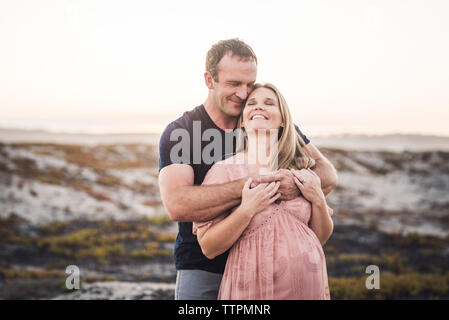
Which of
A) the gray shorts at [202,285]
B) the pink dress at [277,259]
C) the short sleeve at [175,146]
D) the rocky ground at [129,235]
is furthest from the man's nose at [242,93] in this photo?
the rocky ground at [129,235]

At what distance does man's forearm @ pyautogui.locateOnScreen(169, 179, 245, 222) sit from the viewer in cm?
276

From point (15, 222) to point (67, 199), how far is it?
14.4 feet

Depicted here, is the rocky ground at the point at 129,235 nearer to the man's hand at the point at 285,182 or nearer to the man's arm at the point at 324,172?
the man's arm at the point at 324,172

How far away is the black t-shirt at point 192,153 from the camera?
3.33m

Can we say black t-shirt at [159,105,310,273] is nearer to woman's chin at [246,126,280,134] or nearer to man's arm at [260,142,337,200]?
woman's chin at [246,126,280,134]

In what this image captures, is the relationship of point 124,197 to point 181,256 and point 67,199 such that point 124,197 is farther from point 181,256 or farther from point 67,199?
point 181,256

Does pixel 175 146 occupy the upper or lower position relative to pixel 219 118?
lower

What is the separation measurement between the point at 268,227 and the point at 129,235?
1333cm

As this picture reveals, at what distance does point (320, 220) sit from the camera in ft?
9.56

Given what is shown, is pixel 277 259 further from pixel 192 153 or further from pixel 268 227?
pixel 192 153

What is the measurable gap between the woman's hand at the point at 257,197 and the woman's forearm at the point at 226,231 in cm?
4

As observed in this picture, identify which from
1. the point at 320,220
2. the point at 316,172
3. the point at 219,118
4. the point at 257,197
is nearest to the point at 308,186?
the point at 320,220

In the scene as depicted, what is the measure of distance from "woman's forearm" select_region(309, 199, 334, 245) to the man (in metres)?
0.61

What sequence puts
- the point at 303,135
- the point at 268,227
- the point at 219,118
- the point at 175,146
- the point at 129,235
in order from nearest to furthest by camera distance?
1. the point at 268,227
2. the point at 175,146
3. the point at 219,118
4. the point at 303,135
5. the point at 129,235
